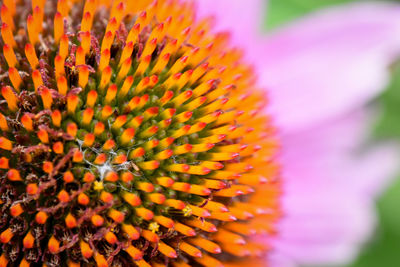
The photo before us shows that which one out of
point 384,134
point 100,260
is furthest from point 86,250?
point 384,134

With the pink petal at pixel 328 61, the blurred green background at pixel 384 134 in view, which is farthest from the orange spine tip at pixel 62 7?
the blurred green background at pixel 384 134

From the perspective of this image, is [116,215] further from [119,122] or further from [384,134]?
[384,134]

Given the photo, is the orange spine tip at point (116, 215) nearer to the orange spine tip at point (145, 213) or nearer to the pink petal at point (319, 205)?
→ the orange spine tip at point (145, 213)

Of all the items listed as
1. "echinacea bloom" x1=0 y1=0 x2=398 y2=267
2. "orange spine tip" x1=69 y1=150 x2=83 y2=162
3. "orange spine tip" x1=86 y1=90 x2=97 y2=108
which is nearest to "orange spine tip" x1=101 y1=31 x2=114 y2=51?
"echinacea bloom" x1=0 y1=0 x2=398 y2=267

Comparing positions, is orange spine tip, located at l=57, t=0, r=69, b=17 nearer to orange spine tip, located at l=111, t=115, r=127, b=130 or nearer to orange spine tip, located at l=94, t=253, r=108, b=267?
orange spine tip, located at l=111, t=115, r=127, b=130

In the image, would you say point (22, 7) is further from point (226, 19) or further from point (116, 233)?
point (226, 19)

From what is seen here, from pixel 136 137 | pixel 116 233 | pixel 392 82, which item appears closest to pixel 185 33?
pixel 136 137
